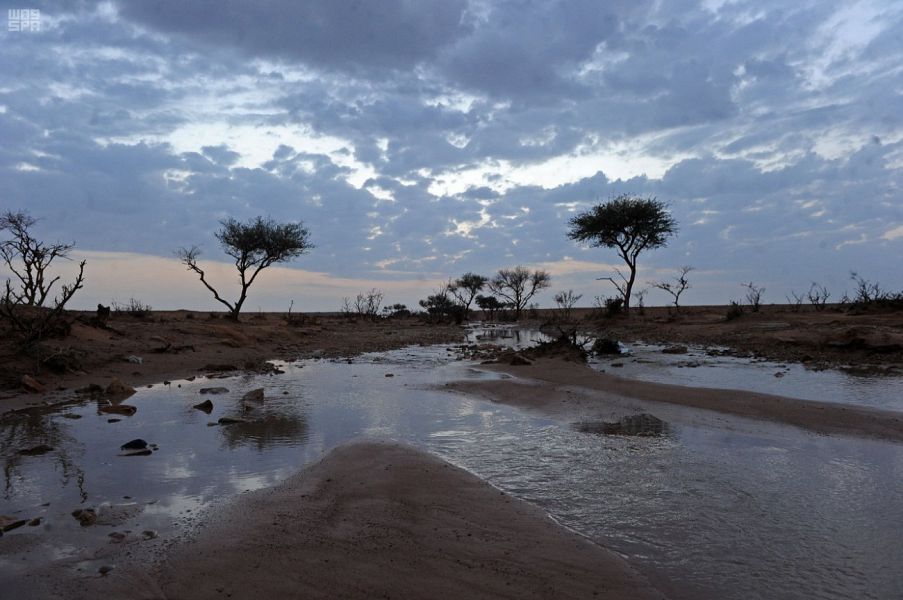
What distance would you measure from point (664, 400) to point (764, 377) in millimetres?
3947

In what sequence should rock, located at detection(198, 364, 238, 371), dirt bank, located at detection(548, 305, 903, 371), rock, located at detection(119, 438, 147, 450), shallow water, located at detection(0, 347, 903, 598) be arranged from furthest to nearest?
dirt bank, located at detection(548, 305, 903, 371) < rock, located at detection(198, 364, 238, 371) < rock, located at detection(119, 438, 147, 450) < shallow water, located at detection(0, 347, 903, 598)

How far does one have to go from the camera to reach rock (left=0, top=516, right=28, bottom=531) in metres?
3.43

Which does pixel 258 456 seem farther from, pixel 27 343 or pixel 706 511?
pixel 27 343

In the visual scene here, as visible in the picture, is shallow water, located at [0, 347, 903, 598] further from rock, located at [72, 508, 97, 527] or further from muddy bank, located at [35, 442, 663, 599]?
muddy bank, located at [35, 442, 663, 599]

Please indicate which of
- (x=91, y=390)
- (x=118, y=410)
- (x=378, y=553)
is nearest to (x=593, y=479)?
(x=378, y=553)

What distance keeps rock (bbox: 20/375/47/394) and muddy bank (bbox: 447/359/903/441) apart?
716 cm

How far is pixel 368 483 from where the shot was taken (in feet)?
14.1

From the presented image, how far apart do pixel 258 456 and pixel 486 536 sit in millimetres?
2996

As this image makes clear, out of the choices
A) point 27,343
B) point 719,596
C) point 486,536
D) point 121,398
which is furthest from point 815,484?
point 27,343

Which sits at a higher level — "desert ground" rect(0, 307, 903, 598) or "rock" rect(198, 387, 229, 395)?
"rock" rect(198, 387, 229, 395)

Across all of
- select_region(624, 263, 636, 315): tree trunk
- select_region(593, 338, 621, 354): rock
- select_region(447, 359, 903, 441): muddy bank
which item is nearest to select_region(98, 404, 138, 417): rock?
select_region(447, 359, 903, 441): muddy bank

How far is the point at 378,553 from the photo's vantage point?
3020mm

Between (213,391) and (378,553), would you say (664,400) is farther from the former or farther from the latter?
(213,391)

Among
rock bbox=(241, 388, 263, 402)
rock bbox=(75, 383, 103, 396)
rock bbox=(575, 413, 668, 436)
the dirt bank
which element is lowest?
rock bbox=(575, 413, 668, 436)
